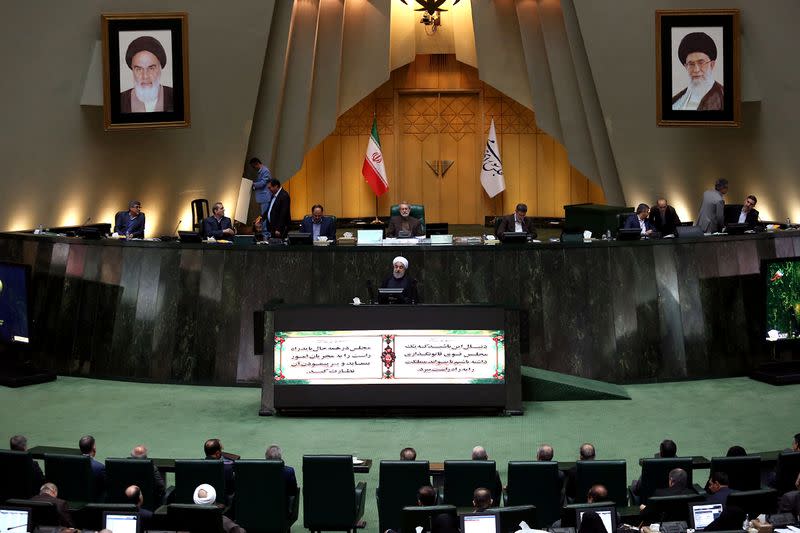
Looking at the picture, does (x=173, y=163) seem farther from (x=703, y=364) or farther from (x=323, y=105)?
(x=703, y=364)

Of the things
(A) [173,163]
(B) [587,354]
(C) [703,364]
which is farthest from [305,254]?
(A) [173,163]

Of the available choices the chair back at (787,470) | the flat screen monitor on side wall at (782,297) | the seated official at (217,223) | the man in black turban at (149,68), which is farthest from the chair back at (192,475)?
the man in black turban at (149,68)

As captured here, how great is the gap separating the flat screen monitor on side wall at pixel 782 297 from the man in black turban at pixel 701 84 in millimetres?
5160

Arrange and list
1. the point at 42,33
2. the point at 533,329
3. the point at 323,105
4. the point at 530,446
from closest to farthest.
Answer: the point at 530,446, the point at 533,329, the point at 42,33, the point at 323,105

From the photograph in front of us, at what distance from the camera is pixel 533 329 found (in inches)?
574

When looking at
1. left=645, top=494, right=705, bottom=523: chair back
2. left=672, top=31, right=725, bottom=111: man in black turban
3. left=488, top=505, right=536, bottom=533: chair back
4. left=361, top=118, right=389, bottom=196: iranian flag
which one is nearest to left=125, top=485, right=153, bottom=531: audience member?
left=488, top=505, right=536, bottom=533: chair back

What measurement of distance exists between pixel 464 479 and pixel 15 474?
343 cm

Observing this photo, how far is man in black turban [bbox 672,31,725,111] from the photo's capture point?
19.4 metres

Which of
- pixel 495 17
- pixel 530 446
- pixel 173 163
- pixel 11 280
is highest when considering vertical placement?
pixel 495 17

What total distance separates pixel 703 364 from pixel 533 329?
2172mm

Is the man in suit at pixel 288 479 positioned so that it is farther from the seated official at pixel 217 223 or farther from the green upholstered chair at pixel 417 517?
the seated official at pixel 217 223

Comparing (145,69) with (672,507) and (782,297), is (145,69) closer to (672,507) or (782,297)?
(782,297)

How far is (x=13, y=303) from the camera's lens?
1509 cm

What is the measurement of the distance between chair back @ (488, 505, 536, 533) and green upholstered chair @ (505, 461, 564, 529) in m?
1.01
